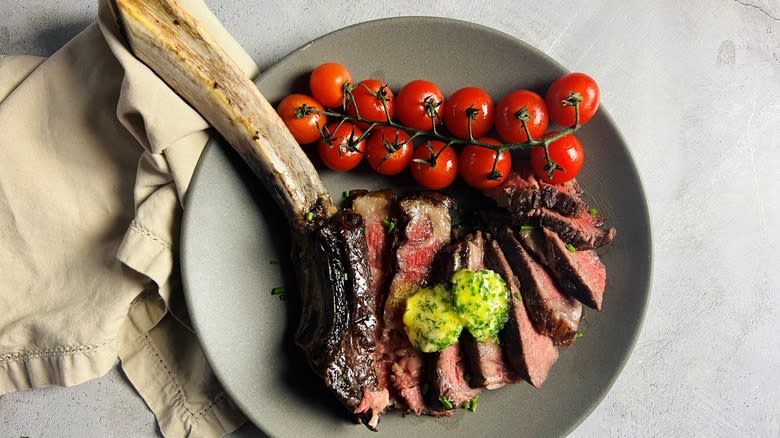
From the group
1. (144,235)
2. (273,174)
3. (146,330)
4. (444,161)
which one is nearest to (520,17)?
(444,161)

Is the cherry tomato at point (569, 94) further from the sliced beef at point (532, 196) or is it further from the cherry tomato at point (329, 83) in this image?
the cherry tomato at point (329, 83)

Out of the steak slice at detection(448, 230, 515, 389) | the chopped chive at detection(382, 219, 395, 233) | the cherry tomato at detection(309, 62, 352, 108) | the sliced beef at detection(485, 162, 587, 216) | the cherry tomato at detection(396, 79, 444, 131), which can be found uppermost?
the cherry tomato at detection(309, 62, 352, 108)

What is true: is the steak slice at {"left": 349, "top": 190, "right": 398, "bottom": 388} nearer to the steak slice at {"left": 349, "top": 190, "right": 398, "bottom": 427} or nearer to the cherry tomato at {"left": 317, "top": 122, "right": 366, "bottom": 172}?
the steak slice at {"left": 349, "top": 190, "right": 398, "bottom": 427}

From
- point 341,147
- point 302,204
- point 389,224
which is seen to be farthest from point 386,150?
point 302,204

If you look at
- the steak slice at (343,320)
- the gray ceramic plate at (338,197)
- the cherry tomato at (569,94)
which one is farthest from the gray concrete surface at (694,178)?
the steak slice at (343,320)

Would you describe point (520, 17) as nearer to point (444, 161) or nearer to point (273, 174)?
point (444, 161)

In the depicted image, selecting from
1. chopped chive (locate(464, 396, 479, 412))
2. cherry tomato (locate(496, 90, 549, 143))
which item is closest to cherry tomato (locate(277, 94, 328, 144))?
cherry tomato (locate(496, 90, 549, 143))
